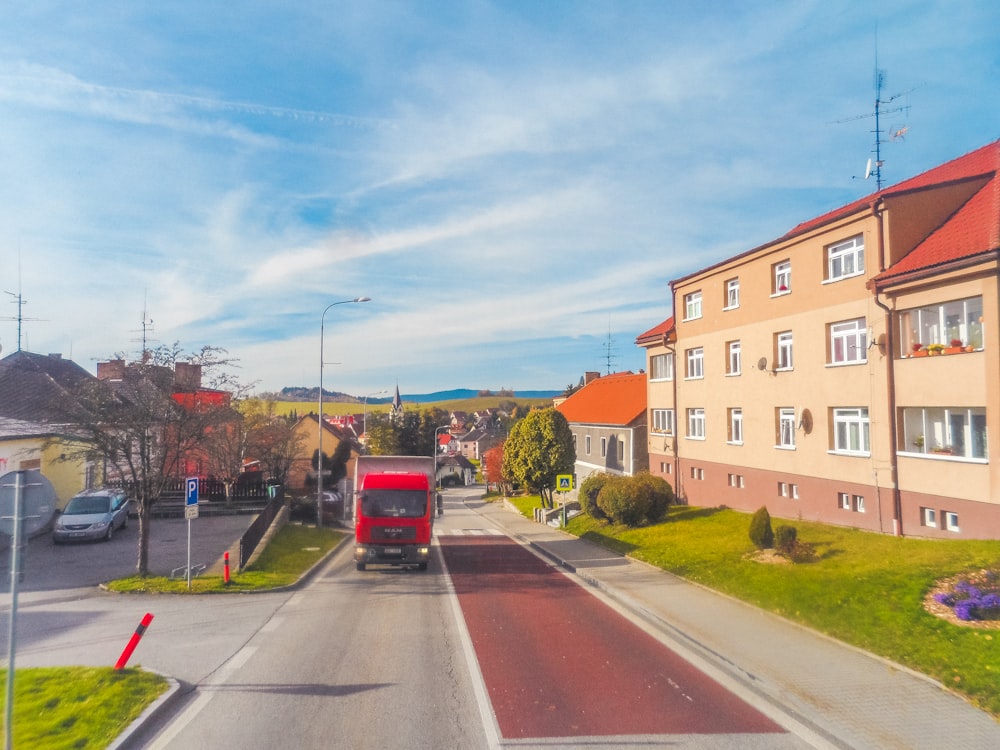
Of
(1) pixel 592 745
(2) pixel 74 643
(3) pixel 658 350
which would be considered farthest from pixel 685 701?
(3) pixel 658 350

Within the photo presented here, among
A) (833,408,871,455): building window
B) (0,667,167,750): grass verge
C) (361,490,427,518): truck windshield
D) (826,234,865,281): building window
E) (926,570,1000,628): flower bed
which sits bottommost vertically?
(0,667,167,750): grass verge

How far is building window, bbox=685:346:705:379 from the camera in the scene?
28406mm

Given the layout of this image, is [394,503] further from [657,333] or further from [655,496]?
[657,333]

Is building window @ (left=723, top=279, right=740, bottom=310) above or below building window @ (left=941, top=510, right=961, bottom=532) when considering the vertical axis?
above

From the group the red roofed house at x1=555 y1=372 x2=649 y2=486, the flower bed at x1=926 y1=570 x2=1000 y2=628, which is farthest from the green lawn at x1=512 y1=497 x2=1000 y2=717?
the red roofed house at x1=555 y1=372 x2=649 y2=486

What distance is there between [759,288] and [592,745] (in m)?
19.8

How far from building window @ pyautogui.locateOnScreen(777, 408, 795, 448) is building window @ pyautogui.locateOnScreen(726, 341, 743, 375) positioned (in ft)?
9.61

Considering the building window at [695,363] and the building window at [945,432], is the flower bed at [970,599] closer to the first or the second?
the building window at [945,432]

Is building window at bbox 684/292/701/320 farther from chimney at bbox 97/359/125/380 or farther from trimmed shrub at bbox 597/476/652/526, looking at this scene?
chimney at bbox 97/359/125/380

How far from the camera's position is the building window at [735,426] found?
25438 mm

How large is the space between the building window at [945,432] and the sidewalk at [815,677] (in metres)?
6.41

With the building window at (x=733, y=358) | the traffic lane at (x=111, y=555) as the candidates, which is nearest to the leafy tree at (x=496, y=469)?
the traffic lane at (x=111, y=555)

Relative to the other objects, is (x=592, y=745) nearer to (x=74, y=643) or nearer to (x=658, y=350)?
(x=74, y=643)

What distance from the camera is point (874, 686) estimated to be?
871 cm
